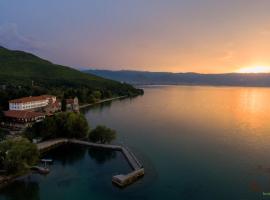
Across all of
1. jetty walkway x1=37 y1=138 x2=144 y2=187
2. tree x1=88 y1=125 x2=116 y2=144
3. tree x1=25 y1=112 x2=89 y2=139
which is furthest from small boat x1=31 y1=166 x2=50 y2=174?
tree x1=88 y1=125 x2=116 y2=144

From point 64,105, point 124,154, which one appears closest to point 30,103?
point 64,105

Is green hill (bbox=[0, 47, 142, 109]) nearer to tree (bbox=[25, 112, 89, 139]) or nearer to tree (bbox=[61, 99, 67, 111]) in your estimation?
tree (bbox=[61, 99, 67, 111])

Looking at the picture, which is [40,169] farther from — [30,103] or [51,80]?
[51,80]

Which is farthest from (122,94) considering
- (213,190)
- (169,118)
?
(213,190)

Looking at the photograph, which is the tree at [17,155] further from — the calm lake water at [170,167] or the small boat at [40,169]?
the calm lake water at [170,167]

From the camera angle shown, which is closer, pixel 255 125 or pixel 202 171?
pixel 202 171

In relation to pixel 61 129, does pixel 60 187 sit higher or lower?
lower

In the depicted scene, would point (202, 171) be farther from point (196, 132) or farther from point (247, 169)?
point (196, 132)
